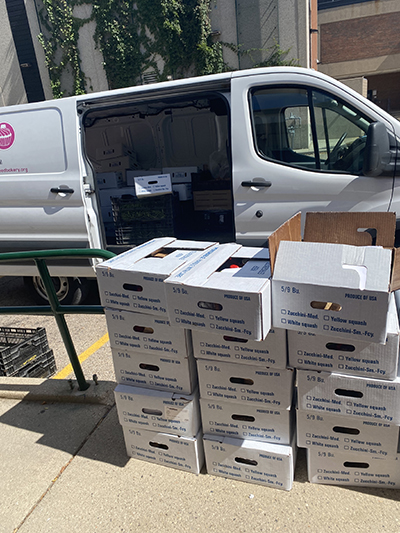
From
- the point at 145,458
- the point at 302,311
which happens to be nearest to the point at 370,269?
the point at 302,311

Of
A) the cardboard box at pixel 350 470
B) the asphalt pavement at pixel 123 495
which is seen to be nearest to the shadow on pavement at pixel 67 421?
the asphalt pavement at pixel 123 495

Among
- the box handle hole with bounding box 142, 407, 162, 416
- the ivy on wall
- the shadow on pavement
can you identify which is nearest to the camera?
the box handle hole with bounding box 142, 407, 162, 416

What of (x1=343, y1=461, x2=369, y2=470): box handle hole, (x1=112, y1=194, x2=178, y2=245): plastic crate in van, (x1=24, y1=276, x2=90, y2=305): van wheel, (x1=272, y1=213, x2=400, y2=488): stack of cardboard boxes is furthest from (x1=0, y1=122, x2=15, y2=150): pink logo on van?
(x1=343, y1=461, x2=369, y2=470): box handle hole

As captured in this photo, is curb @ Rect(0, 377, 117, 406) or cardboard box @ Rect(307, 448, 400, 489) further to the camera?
curb @ Rect(0, 377, 117, 406)

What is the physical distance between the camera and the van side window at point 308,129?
3449 mm

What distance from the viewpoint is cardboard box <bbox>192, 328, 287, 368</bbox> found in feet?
5.82

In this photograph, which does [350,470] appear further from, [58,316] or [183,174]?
[183,174]

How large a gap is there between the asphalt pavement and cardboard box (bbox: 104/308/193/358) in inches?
28.1

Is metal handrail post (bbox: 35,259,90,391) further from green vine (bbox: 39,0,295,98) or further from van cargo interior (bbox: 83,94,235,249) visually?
green vine (bbox: 39,0,295,98)

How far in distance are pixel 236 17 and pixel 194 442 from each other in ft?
57.0

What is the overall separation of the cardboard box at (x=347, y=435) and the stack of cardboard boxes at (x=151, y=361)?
0.57 metres

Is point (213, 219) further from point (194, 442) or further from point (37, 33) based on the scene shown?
point (37, 33)

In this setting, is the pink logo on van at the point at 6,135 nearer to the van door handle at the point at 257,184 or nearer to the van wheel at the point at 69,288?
the van wheel at the point at 69,288

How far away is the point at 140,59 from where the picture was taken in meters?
15.8
